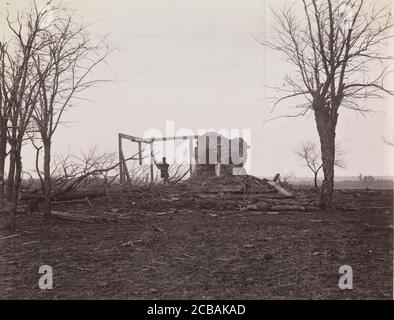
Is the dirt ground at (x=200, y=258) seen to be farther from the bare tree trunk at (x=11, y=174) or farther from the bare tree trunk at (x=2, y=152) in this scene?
the bare tree trunk at (x=11, y=174)

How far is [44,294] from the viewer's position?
5172 millimetres

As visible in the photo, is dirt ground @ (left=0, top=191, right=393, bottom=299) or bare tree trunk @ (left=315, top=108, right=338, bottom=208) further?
bare tree trunk @ (left=315, top=108, right=338, bottom=208)

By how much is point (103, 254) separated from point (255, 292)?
9.71 feet

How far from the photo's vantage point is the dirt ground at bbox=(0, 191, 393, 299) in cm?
516

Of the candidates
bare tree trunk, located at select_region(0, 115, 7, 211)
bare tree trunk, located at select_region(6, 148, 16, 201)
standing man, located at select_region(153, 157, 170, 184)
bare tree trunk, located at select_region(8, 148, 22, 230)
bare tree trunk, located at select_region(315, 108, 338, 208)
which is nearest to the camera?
bare tree trunk, located at select_region(8, 148, 22, 230)

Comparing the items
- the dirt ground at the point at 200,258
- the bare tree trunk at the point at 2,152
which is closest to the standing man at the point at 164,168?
the dirt ground at the point at 200,258

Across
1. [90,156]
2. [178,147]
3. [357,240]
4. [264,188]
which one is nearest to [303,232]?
[357,240]

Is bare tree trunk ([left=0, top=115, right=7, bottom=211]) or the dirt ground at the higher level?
bare tree trunk ([left=0, top=115, right=7, bottom=211])

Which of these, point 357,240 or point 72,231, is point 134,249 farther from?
point 357,240

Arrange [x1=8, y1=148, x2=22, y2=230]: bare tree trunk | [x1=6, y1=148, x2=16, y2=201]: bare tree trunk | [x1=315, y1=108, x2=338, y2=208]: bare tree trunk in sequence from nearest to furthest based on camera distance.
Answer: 1. [x1=8, y1=148, x2=22, y2=230]: bare tree trunk
2. [x1=6, y1=148, x2=16, y2=201]: bare tree trunk
3. [x1=315, y1=108, x2=338, y2=208]: bare tree trunk

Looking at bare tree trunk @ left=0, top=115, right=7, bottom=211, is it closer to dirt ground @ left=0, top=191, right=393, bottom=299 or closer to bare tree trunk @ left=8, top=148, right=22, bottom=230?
dirt ground @ left=0, top=191, right=393, bottom=299

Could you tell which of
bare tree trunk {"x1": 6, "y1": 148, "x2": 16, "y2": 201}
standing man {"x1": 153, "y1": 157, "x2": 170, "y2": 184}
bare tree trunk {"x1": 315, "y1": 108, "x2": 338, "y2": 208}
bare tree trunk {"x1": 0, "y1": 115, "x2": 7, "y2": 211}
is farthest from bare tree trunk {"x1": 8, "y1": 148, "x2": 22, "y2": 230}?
bare tree trunk {"x1": 315, "y1": 108, "x2": 338, "y2": 208}

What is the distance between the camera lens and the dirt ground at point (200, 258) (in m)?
5.16
